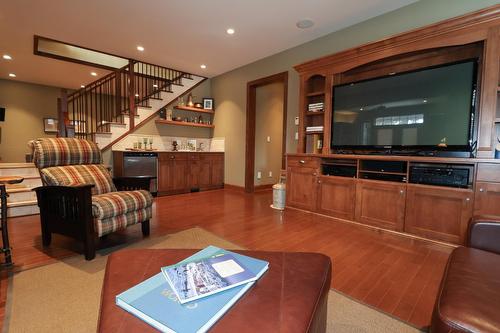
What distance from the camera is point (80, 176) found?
2.46 meters

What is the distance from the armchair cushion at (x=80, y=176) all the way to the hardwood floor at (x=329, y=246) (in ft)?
1.73

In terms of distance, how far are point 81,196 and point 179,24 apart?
2.67m

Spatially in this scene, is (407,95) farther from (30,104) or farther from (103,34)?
(30,104)

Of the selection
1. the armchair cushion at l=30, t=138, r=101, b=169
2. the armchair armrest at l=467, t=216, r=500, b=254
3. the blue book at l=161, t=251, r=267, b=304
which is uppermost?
the armchair cushion at l=30, t=138, r=101, b=169

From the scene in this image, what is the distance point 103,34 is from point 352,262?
449 centimetres

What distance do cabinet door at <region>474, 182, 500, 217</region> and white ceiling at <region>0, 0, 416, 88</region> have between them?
7.19 feet

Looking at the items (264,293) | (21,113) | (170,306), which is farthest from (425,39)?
(21,113)

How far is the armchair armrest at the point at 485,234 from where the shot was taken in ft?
4.24

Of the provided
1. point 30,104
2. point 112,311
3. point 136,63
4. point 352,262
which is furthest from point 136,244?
point 30,104

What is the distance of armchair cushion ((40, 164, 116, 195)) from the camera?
2256 millimetres

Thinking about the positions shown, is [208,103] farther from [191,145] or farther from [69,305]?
[69,305]

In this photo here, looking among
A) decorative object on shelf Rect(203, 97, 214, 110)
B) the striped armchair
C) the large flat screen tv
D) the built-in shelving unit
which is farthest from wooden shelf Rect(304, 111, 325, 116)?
decorative object on shelf Rect(203, 97, 214, 110)

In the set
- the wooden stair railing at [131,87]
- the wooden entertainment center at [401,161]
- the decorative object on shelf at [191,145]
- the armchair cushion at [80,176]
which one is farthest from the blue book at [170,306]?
the decorative object on shelf at [191,145]

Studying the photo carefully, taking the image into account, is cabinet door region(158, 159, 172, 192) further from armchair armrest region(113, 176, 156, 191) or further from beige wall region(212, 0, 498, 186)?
armchair armrest region(113, 176, 156, 191)
